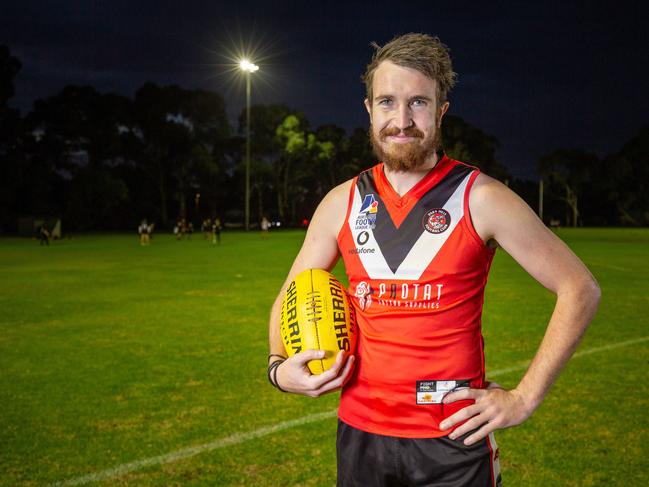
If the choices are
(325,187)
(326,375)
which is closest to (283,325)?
(326,375)

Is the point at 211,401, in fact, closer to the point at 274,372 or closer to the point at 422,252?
the point at 274,372

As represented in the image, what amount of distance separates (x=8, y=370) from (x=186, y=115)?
58380 millimetres

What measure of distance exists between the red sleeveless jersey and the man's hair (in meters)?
0.35

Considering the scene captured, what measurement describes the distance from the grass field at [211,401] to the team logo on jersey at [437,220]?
2855 mm

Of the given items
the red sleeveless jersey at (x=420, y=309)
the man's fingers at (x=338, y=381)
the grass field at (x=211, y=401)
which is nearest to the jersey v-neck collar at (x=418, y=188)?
the red sleeveless jersey at (x=420, y=309)

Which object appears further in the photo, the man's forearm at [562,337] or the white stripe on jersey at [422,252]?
the white stripe on jersey at [422,252]

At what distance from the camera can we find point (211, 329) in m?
9.98

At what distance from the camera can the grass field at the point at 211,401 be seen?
4.67m

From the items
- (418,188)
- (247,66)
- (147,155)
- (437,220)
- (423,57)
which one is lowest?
(437,220)

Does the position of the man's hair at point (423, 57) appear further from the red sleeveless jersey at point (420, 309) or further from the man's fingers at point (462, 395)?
the man's fingers at point (462, 395)

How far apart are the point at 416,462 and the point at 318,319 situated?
668 mm

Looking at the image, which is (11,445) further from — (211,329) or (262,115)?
(262,115)

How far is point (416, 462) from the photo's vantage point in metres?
2.25

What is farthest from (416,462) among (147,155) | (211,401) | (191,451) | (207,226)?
(147,155)
